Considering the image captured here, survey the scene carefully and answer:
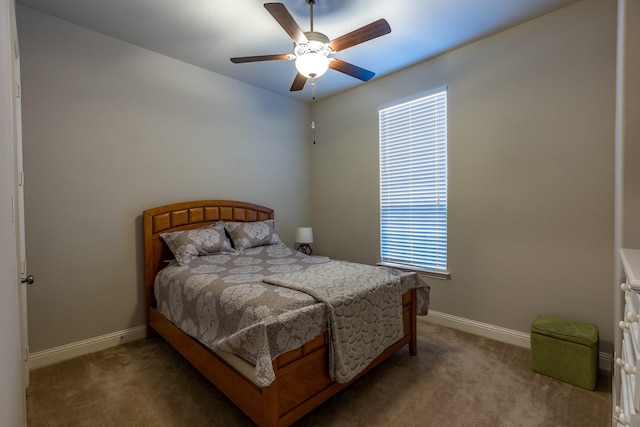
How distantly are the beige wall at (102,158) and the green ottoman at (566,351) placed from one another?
3.33 metres

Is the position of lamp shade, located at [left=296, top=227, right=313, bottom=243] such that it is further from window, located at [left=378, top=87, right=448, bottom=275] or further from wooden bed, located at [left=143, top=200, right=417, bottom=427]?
wooden bed, located at [left=143, top=200, right=417, bottom=427]

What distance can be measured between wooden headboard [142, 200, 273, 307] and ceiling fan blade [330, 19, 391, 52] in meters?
2.16

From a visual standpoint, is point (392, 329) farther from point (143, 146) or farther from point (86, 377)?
point (143, 146)

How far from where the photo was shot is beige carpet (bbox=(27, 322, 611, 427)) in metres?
1.79

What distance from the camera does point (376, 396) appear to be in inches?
78.6

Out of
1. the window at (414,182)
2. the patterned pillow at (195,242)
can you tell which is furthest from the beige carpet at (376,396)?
the window at (414,182)

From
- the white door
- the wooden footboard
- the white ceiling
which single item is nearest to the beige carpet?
the wooden footboard

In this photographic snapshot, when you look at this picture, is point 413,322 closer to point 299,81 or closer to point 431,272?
point 431,272

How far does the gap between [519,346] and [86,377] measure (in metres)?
3.56

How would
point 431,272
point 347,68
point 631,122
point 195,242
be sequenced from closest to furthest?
point 631,122
point 347,68
point 195,242
point 431,272

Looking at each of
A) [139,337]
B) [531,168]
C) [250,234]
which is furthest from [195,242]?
[531,168]

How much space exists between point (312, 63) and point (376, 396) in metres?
2.32

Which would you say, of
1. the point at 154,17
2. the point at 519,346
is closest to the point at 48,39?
the point at 154,17

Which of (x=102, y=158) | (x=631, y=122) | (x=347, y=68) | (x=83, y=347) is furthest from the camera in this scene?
(x=102, y=158)
